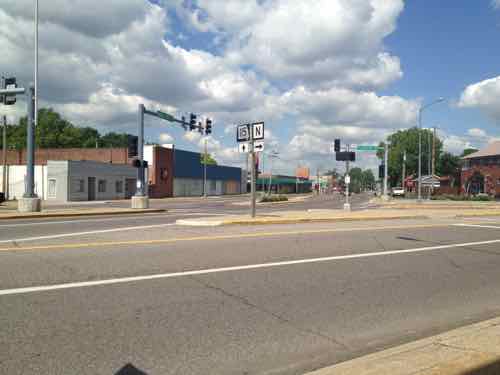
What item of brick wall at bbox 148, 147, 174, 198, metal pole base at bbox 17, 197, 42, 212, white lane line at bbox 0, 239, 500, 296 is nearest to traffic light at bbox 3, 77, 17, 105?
metal pole base at bbox 17, 197, 42, 212

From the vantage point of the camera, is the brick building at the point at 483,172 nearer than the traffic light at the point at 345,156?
No

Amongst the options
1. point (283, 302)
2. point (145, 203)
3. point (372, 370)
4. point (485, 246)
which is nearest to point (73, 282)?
point (283, 302)

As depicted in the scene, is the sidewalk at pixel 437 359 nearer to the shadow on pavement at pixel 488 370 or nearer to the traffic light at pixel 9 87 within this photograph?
the shadow on pavement at pixel 488 370

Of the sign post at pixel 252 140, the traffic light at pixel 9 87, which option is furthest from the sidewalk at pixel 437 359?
the traffic light at pixel 9 87

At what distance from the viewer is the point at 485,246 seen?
456 inches

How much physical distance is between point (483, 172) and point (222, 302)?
82.9 metres

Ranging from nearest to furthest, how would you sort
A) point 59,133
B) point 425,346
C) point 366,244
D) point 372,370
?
point 372,370
point 425,346
point 366,244
point 59,133

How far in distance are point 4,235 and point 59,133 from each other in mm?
89309

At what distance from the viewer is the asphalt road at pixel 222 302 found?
4035mm

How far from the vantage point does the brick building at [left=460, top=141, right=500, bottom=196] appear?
74.2 m

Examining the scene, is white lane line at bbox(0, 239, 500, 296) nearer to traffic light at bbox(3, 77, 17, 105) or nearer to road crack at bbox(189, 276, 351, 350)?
road crack at bbox(189, 276, 351, 350)

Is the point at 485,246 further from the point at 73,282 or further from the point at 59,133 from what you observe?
the point at 59,133

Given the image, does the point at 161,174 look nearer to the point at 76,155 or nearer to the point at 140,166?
the point at 76,155

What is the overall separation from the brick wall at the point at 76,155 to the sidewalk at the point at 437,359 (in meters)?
58.5
